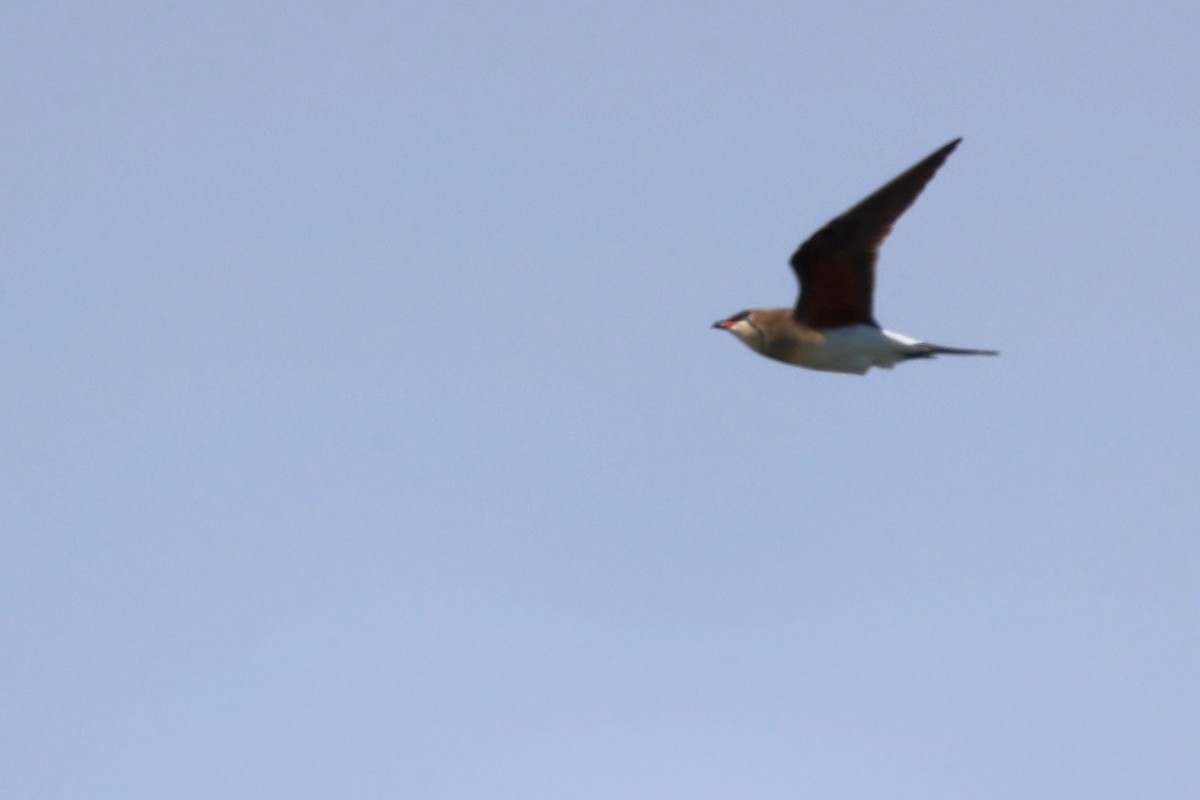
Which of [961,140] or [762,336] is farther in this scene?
[762,336]

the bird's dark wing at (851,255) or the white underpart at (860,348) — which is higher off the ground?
the bird's dark wing at (851,255)

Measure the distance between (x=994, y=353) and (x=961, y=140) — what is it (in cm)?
185

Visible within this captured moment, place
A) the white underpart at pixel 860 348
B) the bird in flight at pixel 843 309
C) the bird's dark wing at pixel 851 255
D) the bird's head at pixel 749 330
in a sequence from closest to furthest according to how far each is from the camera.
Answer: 1. the bird's dark wing at pixel 851 255
2. the bird in flight at pixel 843 309
3. the white underpart at pixel 860 348
4. the bird's head at pixel 749 330

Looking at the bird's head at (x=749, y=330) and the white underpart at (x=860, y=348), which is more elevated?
the bird's head at (x=749, y=330)

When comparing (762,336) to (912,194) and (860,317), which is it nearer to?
(860,317)

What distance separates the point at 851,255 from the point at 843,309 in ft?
1.90

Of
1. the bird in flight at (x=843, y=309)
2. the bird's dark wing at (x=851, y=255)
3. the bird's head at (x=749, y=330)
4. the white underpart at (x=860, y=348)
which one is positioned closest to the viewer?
the bird's dark wing at (x=851, y=255)

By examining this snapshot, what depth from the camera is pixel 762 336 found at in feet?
59.8

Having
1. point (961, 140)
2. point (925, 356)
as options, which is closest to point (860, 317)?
point (925, 356)

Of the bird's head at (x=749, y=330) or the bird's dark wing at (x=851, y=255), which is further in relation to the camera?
the bird's head at (x=749, y=330)

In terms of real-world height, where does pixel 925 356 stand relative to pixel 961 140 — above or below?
below

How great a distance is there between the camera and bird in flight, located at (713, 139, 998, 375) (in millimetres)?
17000

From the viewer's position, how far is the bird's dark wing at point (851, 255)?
16.7 metres

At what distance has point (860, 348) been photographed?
17.6m
